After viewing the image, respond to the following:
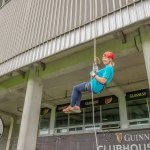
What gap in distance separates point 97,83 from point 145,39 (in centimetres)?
223

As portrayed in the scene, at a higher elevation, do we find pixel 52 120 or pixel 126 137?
pixel 52 120

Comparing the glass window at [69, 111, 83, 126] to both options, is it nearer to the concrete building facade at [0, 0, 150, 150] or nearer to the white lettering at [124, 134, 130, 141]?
the concrete building facade at [0, 0, 150, 150]

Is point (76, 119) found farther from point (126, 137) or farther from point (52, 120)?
point (126, 137)

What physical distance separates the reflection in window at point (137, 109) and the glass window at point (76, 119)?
117 inches

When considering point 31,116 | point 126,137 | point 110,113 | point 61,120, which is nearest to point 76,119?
point 61,120

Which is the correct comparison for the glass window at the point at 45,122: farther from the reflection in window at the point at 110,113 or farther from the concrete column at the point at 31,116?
the concrete column at the point at 31,116

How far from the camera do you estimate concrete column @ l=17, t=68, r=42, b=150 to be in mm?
7152

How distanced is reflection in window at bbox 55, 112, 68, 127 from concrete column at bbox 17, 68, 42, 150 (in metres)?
5.40

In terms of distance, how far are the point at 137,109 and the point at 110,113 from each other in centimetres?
149

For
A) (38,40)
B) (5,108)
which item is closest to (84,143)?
(38,40)

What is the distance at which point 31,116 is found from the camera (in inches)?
298

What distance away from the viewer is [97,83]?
432cm

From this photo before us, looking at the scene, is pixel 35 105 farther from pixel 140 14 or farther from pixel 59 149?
pixel 140 14

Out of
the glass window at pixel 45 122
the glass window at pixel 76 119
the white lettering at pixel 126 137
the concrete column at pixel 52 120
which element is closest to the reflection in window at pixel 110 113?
the glass window at pixel 76 119
